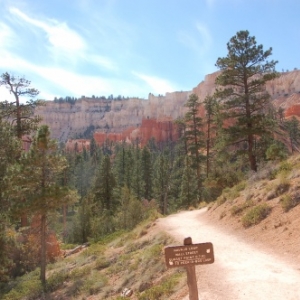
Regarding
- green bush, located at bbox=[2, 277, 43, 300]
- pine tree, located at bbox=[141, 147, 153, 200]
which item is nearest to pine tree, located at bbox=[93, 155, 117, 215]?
pine tree, located at bbox=[141, 147, 153, 200]

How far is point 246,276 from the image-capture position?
8094 millimetres

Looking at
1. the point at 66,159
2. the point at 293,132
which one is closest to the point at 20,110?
the point at 66,159

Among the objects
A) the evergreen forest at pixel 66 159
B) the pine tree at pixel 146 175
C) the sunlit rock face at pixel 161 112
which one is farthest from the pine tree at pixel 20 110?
the sunlit rock face at pixel 161 112

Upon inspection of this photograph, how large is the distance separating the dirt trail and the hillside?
0.03m

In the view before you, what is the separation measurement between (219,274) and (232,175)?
1679cm

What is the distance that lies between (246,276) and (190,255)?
10.3ft

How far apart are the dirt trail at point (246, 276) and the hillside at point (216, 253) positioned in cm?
3

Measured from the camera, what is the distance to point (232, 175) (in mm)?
24672

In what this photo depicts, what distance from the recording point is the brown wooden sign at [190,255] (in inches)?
225

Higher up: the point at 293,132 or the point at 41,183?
the point at 293,132

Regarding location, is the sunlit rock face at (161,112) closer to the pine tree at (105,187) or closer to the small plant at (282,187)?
the pine tree at (105,187)

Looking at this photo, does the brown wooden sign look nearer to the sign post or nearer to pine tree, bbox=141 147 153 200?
the sign post

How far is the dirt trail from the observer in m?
7.06

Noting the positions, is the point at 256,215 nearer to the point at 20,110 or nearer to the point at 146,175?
the point at 20,110
